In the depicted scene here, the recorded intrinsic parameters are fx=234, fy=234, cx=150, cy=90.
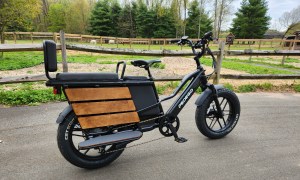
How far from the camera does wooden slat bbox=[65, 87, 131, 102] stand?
7.01ft

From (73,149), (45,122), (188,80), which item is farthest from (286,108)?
(45,122)

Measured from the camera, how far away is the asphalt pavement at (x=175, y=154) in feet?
7.73

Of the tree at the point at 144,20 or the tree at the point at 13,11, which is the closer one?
the tree at the point at 13,11

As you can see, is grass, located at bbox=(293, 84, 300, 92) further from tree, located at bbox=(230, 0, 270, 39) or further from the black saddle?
tree, located at bbox=(230, 0, 270, 39)

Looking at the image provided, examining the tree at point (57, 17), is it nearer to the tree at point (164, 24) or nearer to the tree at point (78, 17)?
the tree at point (78, 17)

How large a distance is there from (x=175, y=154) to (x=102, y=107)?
106 centimetres

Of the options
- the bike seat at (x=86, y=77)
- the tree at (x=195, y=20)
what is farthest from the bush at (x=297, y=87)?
the tree at (x=195, y=20)

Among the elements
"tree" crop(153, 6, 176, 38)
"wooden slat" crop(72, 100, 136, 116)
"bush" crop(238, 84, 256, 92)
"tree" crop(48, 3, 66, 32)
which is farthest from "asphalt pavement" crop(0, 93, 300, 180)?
"tree" crop(48, 3, 66, 32)

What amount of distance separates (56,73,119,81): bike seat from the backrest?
108 millimetres

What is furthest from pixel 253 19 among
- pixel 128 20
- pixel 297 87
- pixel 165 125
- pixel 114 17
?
pixel 165 125

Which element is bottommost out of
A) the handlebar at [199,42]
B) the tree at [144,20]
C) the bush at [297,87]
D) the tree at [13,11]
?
the bush at [297,87]

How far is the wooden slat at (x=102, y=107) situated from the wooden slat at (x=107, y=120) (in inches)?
1.9

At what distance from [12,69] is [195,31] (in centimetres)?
3292

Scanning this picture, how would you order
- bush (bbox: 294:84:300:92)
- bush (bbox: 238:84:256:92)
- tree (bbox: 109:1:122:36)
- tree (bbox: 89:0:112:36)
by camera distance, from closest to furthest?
bush (bbox: 238:84:256:92)
bush (bbox: 294:84:300:92)
tree (bbox: 89:0:112:36)
tree (bbox: 109:1:122:36)
